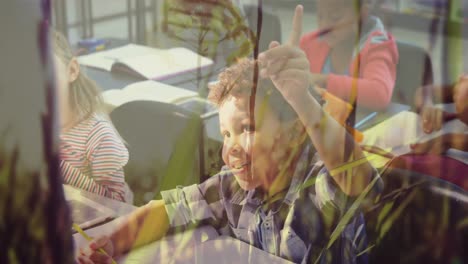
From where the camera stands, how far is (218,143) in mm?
659

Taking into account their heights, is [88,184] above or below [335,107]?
below

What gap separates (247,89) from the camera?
63 cm

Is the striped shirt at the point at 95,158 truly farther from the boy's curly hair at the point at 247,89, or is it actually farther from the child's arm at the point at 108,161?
the boy's curly hair at the point at 247,89

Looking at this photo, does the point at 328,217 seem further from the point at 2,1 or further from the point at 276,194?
the point at 2,1

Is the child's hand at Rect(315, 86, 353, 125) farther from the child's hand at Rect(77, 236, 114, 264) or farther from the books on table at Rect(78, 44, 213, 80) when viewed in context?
the child's hand at Rect(77, 236, 114, 264)

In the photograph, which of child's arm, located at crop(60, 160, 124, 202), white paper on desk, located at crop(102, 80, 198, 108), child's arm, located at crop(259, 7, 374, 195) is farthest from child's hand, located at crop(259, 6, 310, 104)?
child's arm, located at crop(60, 160, 124, 202)

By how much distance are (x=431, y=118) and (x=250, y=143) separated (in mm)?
220

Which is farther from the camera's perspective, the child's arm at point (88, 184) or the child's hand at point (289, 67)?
the child's arm at point (88, 184)

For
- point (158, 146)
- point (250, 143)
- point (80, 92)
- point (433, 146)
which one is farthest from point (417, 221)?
point (80, 92)

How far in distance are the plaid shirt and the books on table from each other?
131 mm

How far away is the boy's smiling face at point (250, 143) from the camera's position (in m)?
0.64

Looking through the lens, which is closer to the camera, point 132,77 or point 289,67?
point 289,67

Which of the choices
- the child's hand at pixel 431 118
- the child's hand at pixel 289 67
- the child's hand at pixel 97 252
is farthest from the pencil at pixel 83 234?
the child's hand at pixel 431 118

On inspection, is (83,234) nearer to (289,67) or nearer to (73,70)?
(73,70)
